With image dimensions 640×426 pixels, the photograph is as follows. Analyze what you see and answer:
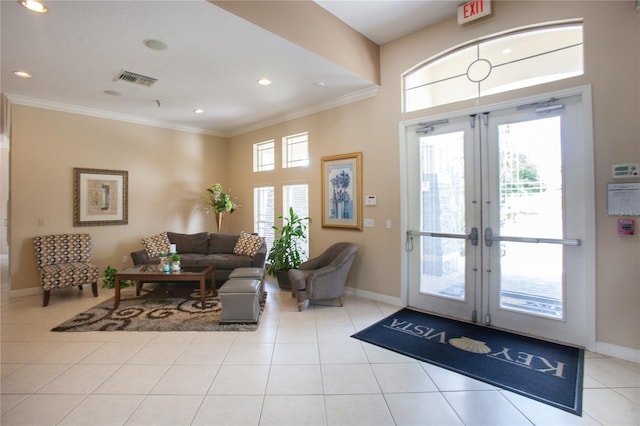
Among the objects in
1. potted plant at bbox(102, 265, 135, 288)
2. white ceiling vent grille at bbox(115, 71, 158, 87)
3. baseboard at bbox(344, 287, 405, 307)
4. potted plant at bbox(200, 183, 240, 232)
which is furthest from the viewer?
potted plant at bbox(200, 183, 240, 232)

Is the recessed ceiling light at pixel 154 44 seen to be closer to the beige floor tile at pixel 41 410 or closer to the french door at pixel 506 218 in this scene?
the french door at pixel 506 218

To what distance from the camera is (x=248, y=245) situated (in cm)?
566

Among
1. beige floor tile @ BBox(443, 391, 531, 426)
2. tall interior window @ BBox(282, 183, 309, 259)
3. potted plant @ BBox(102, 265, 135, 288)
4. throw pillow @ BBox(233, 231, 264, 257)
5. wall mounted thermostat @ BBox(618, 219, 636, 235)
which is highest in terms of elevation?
tall interior window @ BBox(282, 183, 309, 259)

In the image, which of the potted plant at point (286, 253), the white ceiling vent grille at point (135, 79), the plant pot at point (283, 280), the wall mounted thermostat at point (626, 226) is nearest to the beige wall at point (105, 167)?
the white ceiling vent grille at point (135, 79)

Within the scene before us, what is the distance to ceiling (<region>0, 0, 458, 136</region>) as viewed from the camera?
9.19 feet

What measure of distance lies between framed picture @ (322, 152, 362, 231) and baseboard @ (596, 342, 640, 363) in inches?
115

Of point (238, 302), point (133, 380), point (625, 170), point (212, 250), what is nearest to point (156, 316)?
point (238, 302)

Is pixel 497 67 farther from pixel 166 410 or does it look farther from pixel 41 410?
pixel 41 410

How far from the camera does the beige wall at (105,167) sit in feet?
15.9

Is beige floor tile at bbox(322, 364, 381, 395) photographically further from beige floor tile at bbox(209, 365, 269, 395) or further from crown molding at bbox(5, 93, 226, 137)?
crown molding at bbox(5, 93, 226, 137)

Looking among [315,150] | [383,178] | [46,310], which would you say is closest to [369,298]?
[383,178]

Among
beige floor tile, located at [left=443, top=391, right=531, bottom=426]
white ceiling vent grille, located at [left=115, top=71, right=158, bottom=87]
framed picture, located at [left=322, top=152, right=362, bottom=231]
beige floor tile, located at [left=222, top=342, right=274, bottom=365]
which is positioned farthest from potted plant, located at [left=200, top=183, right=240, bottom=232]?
beige floor tile, located at [left=443, top=391, right=531, bottom=426]

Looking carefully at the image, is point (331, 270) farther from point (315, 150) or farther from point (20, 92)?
point (20, 92)

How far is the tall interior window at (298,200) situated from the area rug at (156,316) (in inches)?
57.6
